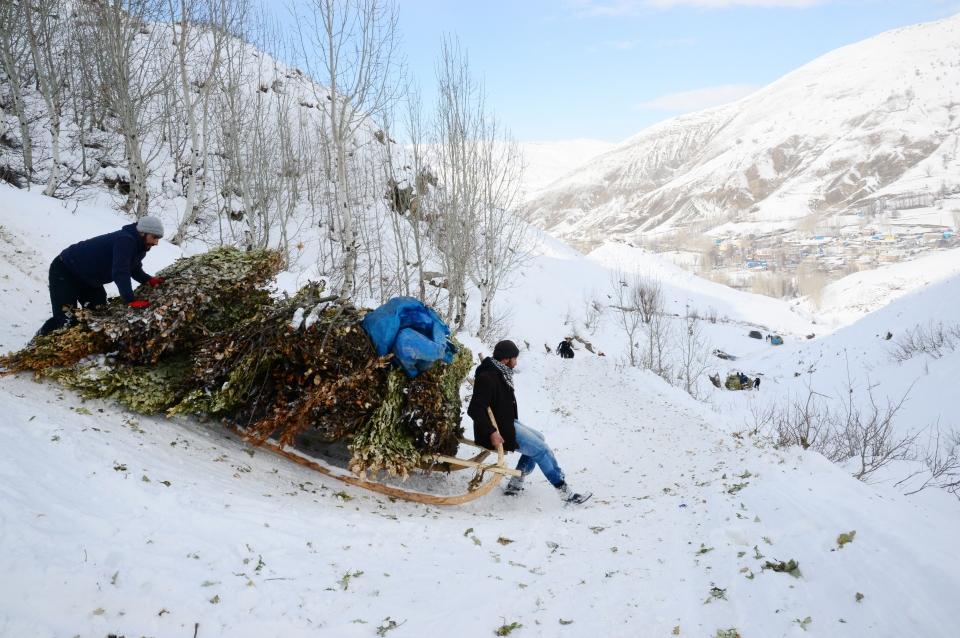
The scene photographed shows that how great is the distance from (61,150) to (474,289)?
58.8 feet

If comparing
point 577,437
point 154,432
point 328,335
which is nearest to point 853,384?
point 577,437

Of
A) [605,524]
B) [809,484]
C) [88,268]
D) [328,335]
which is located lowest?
[605,524]

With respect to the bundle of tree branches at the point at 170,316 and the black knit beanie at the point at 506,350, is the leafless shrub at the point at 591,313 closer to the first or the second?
the black knit beanie at the point at 506,350

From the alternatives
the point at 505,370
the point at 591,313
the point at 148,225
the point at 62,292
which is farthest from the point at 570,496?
the point at 591,313

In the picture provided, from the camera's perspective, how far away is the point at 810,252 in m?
98.2

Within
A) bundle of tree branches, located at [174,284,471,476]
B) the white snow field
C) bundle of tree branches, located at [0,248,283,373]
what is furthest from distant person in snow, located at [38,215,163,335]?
bundle of tree branches, located at [174,284,471,476]

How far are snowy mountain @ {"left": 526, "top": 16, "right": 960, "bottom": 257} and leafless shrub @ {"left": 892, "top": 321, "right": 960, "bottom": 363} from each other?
81.1 meters

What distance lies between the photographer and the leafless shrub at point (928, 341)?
15578 millimetres

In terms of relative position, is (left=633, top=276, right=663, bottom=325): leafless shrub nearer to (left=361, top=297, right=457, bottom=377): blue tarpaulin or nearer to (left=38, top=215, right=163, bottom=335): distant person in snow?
(left=361, top=297, right=457, bottom=377): blue tarpaulin

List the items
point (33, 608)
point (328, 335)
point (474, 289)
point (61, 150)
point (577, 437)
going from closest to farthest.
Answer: point (33, 608) < point (328, 335) < point (577, 437) < point (61, 150) < point (474, 289)

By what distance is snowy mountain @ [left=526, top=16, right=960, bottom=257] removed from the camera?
120 m

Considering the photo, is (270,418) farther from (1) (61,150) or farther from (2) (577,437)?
(1) (61,150)

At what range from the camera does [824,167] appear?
458 feet

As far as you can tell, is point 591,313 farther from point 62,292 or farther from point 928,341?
point 62,292
